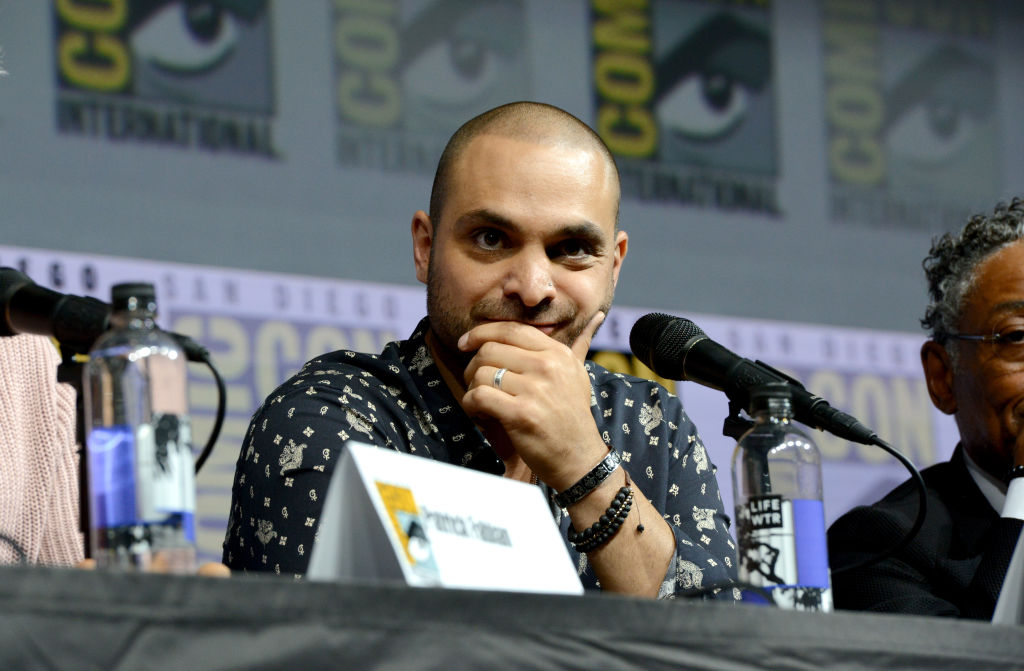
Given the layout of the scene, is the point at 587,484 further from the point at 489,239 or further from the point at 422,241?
the point at 422,241

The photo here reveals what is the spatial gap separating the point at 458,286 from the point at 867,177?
6.88ft

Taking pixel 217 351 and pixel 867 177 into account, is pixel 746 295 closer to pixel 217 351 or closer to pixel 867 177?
pixel 867 177

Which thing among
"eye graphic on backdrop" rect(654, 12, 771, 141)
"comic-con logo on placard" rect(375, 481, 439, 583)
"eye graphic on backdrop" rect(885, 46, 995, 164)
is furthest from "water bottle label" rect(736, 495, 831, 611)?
"eye graphic on backdrop" rect(885, 46, 995, 164)

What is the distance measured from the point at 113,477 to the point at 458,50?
226 centimetres

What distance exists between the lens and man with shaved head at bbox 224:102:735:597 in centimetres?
154

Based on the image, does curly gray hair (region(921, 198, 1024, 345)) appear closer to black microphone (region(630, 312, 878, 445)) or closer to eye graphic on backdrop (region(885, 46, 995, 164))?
black microphone (region(630, 312, 878, 445))

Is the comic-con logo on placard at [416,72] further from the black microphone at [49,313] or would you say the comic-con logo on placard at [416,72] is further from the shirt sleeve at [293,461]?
the black microphone at [49,313]

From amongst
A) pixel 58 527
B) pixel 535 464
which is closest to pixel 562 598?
pixel 535 464

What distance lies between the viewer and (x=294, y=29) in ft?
9.74

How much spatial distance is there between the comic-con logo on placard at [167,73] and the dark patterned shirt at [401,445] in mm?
1041

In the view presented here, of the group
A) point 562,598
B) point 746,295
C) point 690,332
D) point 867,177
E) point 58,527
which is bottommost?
point 562,598

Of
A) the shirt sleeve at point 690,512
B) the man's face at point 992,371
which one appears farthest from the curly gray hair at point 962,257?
the shirt sleeve at point 690,512

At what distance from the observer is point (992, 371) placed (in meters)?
2.17

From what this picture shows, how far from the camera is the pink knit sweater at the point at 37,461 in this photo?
181 centimetres
